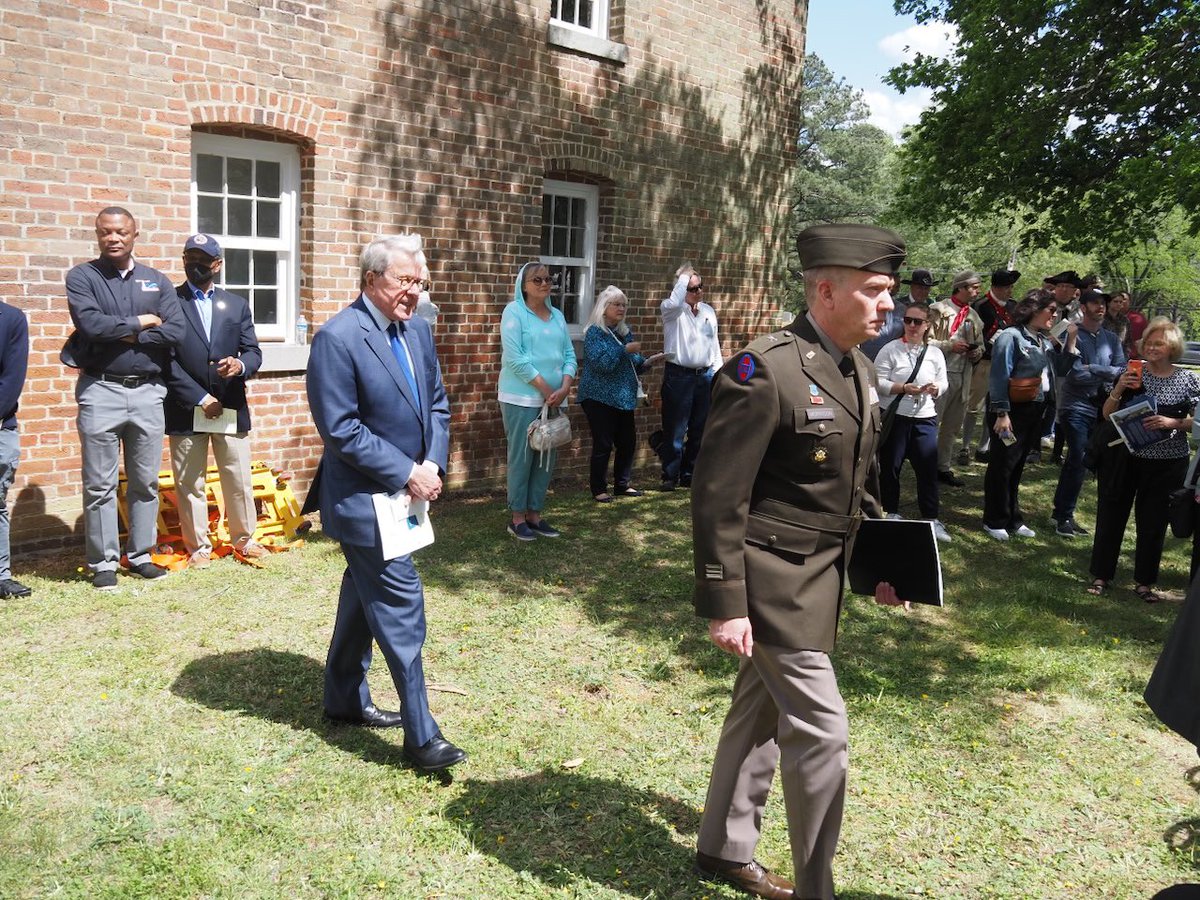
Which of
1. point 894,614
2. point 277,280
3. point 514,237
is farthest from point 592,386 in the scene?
point 894,614

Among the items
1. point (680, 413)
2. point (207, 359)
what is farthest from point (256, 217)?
point (680, 413)

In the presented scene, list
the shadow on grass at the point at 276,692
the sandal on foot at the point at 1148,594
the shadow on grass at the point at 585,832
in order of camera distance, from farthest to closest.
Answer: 1. the sandal on foot at the point at 1148,594
2. the shadow on grass at the point at 276,692
3. the shadow on grass at the point at 585,832

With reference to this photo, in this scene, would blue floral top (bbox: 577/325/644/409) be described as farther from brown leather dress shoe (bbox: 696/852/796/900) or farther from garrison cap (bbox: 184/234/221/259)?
brown leather dress shoe (bbox: 696/852/796/900)

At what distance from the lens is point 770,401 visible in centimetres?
327

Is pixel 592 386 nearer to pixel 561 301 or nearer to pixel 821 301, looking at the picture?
pixel 561 301

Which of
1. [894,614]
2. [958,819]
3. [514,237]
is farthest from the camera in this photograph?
[514,237]

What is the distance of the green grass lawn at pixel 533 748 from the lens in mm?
3910

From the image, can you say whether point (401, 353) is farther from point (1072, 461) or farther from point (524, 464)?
point (1072, 461)

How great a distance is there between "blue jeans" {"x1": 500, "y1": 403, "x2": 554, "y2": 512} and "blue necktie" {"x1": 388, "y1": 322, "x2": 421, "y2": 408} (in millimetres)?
3806

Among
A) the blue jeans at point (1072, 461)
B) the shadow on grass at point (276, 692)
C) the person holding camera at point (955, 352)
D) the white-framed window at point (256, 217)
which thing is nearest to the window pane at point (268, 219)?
the white-framed window at point (256, 217)

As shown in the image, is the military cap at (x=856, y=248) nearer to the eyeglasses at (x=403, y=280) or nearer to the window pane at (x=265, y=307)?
the eyeglasses at (x=403, y=280)

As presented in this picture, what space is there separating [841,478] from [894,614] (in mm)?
4148

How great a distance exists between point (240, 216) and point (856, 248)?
678 cm

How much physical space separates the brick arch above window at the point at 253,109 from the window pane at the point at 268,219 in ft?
2.15
